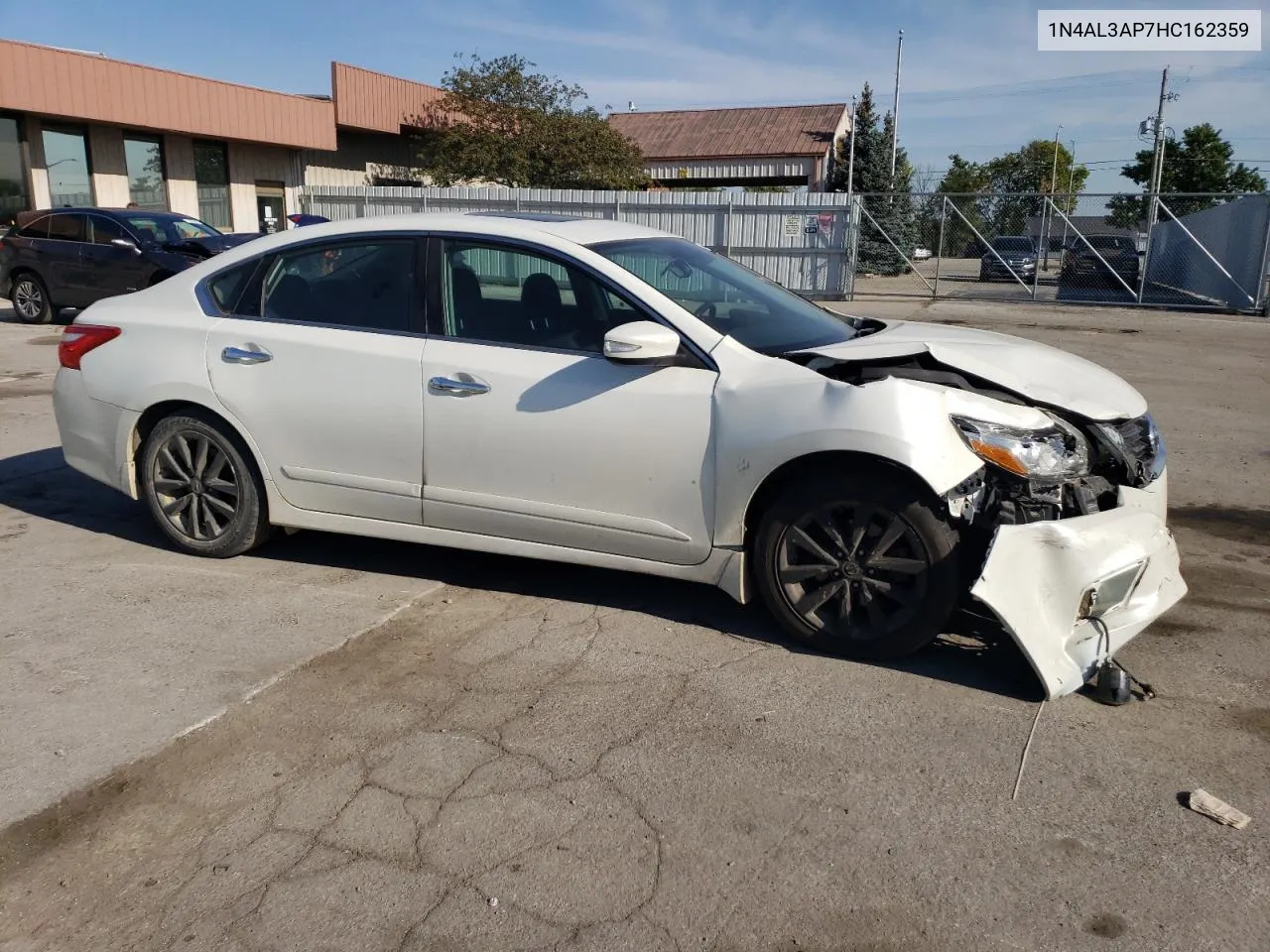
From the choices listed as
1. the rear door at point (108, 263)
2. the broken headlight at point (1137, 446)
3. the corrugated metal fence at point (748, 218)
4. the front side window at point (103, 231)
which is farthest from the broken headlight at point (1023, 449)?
the corrugated metal fence at point (748, 218)

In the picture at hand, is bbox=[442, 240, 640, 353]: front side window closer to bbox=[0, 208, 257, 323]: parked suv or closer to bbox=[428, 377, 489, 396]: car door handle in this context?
bbox=[428, 377, 489, 396]: car door handle

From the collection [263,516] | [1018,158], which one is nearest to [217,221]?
[263,516]

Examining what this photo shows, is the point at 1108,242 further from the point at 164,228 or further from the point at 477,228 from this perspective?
the point at 477,228

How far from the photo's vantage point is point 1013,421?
385cm

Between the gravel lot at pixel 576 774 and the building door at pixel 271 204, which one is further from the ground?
the building door at pixel 271 204

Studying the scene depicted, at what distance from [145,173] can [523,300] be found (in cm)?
2336

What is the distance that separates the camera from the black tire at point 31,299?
15.3 metres

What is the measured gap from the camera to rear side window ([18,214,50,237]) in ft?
48.9

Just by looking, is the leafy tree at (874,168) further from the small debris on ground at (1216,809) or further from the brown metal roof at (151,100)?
the small debris on ground at (1216,809)

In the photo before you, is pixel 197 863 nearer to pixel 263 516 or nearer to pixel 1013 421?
pixel 263 516

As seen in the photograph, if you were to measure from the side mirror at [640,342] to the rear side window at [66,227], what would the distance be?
13.4 meters

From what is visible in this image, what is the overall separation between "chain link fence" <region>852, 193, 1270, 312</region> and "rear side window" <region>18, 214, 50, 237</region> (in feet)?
48.2

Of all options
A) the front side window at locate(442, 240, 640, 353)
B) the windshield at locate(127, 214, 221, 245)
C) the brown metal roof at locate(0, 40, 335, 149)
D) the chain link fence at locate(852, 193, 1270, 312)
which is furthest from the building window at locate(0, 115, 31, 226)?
the front side window at locate(442, 240, 640, 353)

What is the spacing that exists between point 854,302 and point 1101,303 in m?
5.06
